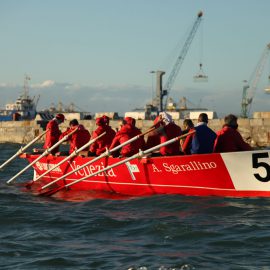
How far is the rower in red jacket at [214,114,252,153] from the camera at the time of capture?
14.8m

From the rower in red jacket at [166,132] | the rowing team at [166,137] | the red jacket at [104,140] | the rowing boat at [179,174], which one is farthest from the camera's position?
the red jacket at [104,140]

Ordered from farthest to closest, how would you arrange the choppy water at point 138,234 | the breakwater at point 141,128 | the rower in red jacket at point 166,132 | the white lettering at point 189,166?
the breakwater at point 141,128
the rower in red jacket at point 166,132
the white lettering at point 189,166
the choppy water at point 138,234

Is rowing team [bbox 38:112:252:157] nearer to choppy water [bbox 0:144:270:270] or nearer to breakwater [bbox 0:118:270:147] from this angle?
choppy water [bbox 0:144:270:270]

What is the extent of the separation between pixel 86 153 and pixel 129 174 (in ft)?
8.39

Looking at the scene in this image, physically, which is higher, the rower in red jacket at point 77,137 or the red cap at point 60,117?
the red cap at point 60,117

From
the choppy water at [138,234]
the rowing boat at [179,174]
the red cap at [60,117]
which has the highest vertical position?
the red cap at [60,117]

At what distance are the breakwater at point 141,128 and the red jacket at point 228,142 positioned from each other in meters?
25.7

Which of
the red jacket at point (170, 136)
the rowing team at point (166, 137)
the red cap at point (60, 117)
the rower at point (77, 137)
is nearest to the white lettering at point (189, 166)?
the rowing team at point (166, 137)

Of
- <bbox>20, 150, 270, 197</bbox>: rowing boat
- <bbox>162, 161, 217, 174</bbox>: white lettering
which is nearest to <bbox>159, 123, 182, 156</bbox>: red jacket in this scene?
<bbox>20, 150, 270, 197</bbox>: rowing boat

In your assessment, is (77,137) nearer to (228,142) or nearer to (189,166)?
(189,166)

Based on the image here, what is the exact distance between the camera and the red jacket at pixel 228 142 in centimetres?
1484

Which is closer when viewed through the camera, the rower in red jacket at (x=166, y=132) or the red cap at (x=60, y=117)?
the rower in red jacket at (x=166, y=132)

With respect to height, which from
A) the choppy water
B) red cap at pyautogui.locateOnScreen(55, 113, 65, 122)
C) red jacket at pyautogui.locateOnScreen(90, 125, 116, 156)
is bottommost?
the choppy water

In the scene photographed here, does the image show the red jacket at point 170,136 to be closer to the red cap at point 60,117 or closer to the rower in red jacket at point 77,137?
the rower in red jacket at point 77,137
